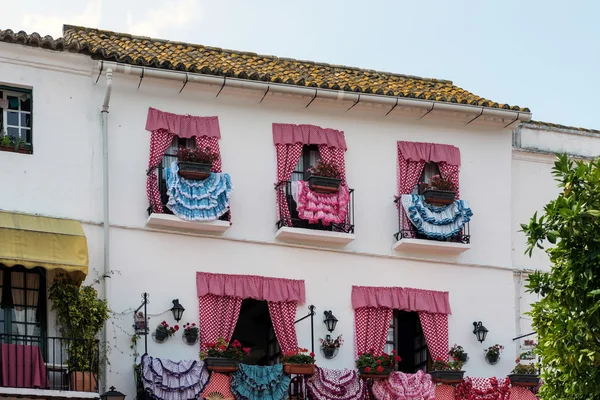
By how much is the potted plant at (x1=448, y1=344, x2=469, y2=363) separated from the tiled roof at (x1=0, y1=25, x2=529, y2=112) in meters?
4.69

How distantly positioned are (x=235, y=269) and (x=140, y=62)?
405cm

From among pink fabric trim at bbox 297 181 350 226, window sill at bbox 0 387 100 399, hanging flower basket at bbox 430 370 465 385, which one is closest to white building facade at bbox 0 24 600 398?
pink fabric trim at bbox 297 181 350 226

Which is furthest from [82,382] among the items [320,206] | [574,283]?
[574,283]

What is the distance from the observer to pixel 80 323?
2762cm

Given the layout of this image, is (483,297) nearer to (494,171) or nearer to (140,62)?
(494,171)

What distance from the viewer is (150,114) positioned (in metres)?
30.0

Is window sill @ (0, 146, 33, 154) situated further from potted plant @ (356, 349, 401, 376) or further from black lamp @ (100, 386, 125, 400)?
potted plant @ (356, 349, 401, 376)

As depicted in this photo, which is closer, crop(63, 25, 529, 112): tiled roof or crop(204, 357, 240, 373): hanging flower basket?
crop(204, 357, 240, 373): hanging flower basket

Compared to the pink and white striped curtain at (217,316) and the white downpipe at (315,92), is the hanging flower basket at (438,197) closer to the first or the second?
the white downpipe at (315,92)

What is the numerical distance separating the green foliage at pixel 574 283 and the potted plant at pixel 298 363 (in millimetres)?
5083

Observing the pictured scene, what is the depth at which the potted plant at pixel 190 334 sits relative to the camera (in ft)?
95.4

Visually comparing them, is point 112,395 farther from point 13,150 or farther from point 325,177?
point 325,177

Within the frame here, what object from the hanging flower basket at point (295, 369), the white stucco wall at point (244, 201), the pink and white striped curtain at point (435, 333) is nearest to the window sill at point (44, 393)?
the white stucco wall at point (244, 201)

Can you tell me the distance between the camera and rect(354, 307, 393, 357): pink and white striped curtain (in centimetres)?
3031
